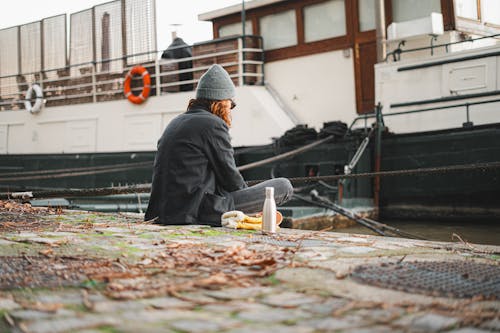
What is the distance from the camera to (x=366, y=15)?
34.9 feet

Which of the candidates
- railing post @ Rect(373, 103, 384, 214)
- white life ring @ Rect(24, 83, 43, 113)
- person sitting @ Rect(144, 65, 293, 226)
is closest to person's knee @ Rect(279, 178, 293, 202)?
person sitting @ Rect(144, 65, 293, 226)

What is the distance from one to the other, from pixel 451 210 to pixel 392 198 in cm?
89

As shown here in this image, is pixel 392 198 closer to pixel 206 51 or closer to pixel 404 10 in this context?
pixel 404 10

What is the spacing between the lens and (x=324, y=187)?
30.8 feet

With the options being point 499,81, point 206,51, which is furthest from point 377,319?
point 206,51

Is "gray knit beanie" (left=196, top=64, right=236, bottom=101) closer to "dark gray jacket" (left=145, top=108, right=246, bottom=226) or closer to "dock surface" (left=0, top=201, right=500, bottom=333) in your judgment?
"dark gray jacket" (left=145, top=108, right=246, bottom=226)

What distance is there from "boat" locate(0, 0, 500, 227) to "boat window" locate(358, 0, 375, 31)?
0.02 metres

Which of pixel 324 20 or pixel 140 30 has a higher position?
pixel 140 30

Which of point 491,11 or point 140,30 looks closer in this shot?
point 491,11

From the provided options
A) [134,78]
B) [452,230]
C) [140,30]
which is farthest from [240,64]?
[452,230]

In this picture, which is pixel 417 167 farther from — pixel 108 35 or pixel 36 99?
pixel 36 99

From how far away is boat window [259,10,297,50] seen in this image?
11461mm

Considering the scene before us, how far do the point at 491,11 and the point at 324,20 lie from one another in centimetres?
277

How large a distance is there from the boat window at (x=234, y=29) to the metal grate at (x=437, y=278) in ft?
32.1
